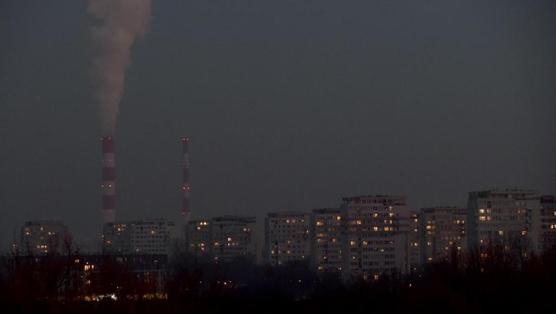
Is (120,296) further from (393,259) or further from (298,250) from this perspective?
(298,250)

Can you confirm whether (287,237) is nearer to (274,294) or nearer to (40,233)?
(40,233)

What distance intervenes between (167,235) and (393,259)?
22.5 metres

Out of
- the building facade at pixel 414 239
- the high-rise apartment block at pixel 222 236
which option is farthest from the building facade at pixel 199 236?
the building facade at pixel 414 239

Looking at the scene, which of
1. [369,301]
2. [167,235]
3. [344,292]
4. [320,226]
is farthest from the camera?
[167,235]

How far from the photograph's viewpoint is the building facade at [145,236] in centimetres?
7475

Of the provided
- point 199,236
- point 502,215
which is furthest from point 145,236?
Result: point 502,215

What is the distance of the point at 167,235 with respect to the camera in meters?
79.2

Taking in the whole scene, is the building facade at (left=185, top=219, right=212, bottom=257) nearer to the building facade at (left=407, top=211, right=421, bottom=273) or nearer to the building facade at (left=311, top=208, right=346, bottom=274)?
the building facade at (left=311, top=208, right=346, bottom=274)

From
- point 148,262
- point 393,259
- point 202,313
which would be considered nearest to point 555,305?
point 202,313

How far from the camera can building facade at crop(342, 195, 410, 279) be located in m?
59.2

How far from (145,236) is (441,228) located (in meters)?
19.5

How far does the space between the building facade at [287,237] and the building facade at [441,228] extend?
562 centimetres

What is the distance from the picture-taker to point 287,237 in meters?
70.4

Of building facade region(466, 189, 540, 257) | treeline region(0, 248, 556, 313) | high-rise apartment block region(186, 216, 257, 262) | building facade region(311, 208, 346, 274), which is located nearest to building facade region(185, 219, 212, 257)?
high-rise apartment block region(186, 216, 257, 262)
